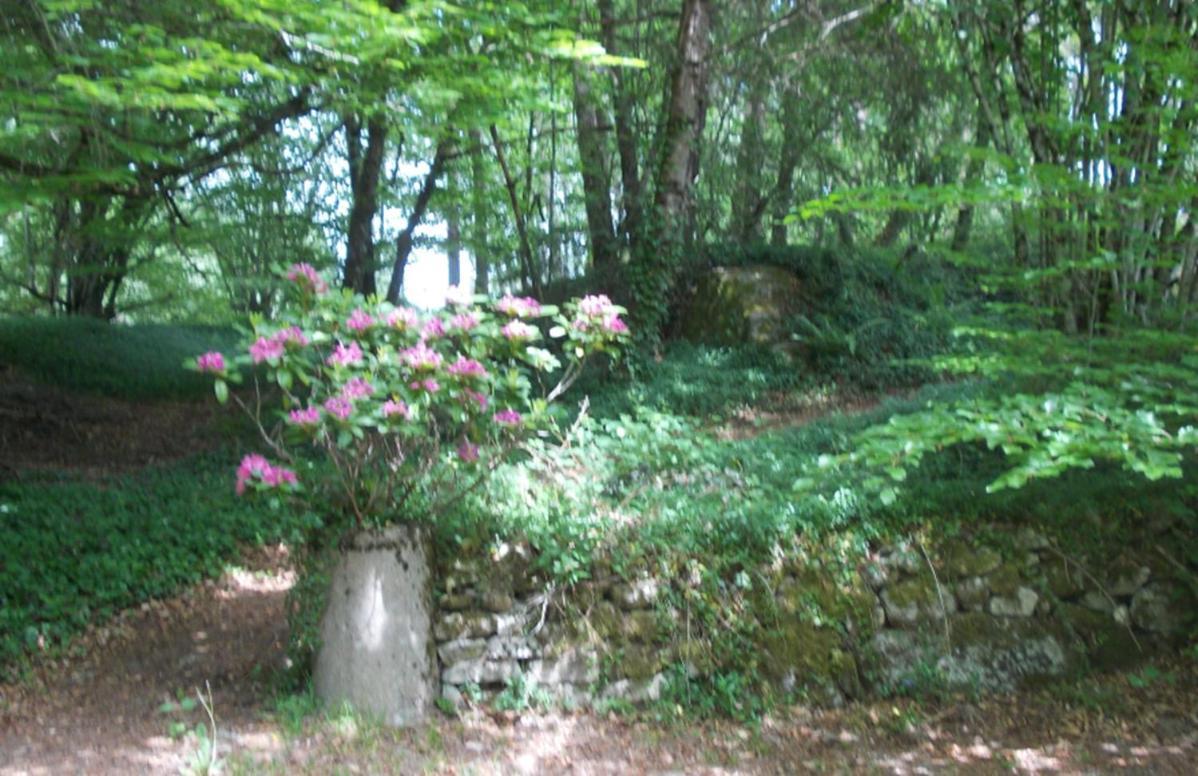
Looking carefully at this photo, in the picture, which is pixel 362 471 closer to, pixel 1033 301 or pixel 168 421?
pixel 1033 301

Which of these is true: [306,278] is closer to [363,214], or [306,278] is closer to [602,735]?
[602,735]

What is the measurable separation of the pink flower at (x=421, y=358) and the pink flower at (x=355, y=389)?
0.81 feet

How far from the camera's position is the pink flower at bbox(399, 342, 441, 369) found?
16.5 feet

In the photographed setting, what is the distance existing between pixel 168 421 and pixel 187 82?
Result: 28.1 ft

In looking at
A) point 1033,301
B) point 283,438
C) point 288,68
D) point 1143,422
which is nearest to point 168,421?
point 288,68

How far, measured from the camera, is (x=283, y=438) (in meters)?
5.56

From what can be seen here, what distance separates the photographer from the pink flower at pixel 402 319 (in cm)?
530

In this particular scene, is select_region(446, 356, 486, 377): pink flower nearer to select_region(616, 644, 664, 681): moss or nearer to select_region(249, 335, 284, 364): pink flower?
select_region(249, 335, 284, 364): pink flower

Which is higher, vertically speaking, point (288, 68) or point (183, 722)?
point (288, 68)

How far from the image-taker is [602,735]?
17.2 ft

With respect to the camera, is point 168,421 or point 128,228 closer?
point 128,228

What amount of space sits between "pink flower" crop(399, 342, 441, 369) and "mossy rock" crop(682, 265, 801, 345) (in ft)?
26.3

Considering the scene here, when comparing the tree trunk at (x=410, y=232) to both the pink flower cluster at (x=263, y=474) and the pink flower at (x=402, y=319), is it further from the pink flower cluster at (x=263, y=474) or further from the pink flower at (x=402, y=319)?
the pink flower cluster at (x=263, y=474)

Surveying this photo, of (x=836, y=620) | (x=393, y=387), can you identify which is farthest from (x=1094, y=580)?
(x=393, y=387)
